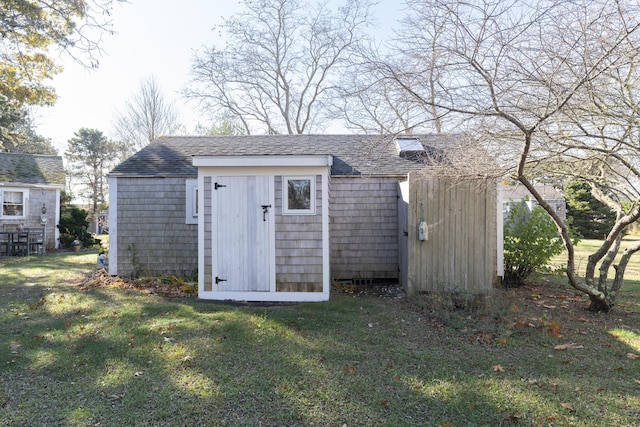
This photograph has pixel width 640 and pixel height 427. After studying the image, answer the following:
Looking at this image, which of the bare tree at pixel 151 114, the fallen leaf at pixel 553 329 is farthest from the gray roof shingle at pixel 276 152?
the bare tree at pixel 151 114

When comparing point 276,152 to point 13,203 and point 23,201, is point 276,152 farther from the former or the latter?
point 13,203

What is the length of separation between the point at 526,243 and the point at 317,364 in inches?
209

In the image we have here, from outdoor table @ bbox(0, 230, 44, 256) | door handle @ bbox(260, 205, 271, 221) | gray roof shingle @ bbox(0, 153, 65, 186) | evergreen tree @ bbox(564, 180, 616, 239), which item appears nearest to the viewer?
door handle @ bbox(260, 205, 271, 221)

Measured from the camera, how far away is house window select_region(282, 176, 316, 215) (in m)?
6.14

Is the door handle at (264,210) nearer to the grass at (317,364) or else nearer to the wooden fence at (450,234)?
the grass at (317,364)

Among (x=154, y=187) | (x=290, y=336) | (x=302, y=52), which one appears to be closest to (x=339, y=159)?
(x=154, y=187)

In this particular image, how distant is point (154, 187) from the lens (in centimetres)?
841

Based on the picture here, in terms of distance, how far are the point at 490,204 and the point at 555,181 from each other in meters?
1.20

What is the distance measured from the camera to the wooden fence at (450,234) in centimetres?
623

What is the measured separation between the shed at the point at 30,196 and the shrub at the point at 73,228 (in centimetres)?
29

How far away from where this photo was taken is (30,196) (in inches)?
559

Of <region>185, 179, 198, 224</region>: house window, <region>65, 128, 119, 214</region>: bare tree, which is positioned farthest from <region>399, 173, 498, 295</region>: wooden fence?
<region>65, 128, 119, 214</region>: bare tree

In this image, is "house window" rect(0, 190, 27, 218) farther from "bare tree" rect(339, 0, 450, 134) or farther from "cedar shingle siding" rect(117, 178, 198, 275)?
"bare tree" rect(339, 0, 450, 134)

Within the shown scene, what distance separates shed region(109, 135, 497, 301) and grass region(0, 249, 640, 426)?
0.67m
